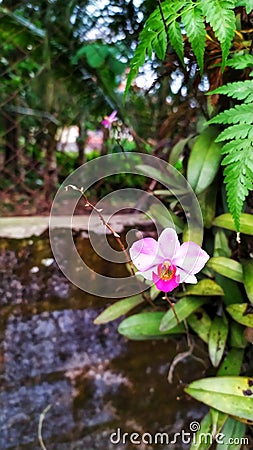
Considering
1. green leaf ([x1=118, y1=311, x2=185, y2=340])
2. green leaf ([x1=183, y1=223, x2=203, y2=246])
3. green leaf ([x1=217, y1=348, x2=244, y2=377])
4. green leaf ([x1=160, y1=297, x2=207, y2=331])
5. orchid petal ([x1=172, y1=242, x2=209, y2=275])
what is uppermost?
green leaf ([x1=183, y1=223, x2=203, y2=246])

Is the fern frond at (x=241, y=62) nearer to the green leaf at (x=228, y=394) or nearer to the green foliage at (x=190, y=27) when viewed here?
the green foliage at (x=190, y=27)

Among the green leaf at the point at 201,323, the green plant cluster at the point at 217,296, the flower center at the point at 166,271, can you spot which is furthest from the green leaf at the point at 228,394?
the flower center at the point at 166,271

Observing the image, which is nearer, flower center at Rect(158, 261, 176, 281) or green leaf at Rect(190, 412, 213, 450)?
flower center at Rect(158, 261, 176, 281)

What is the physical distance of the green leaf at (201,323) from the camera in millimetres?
823

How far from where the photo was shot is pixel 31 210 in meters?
1.15

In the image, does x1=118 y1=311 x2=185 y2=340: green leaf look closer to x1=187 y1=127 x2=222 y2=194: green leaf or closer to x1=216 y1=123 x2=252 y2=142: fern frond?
x1=187 y1=127 x2=222 y2=194: green leaf

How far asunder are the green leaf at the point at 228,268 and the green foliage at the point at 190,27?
0.37 metres

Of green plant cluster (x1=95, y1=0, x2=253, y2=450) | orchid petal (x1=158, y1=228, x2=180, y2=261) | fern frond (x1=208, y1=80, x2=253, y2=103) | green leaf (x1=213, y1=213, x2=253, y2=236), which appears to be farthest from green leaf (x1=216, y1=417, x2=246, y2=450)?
fern frond (x1=208, y1=80, x2=253, y2=103)

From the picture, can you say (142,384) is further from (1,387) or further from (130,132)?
(130,132)

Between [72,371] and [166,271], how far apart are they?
61 cm

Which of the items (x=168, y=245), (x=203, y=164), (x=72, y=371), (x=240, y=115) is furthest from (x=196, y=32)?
(x=72, y=371)

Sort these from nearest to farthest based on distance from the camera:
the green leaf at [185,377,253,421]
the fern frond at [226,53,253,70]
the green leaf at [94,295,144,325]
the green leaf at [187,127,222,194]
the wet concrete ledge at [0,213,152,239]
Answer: the fern frond at [226,53,253,70]
the green leaf at [185,377,253,421]
the green leaf at [187,127,222,194]
the green leaf at [94,295,144,325]
the wet concrete ledge at [0,213,152,239]

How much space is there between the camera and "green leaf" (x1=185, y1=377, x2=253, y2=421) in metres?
0.69

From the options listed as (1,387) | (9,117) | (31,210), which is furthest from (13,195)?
(1,387)
